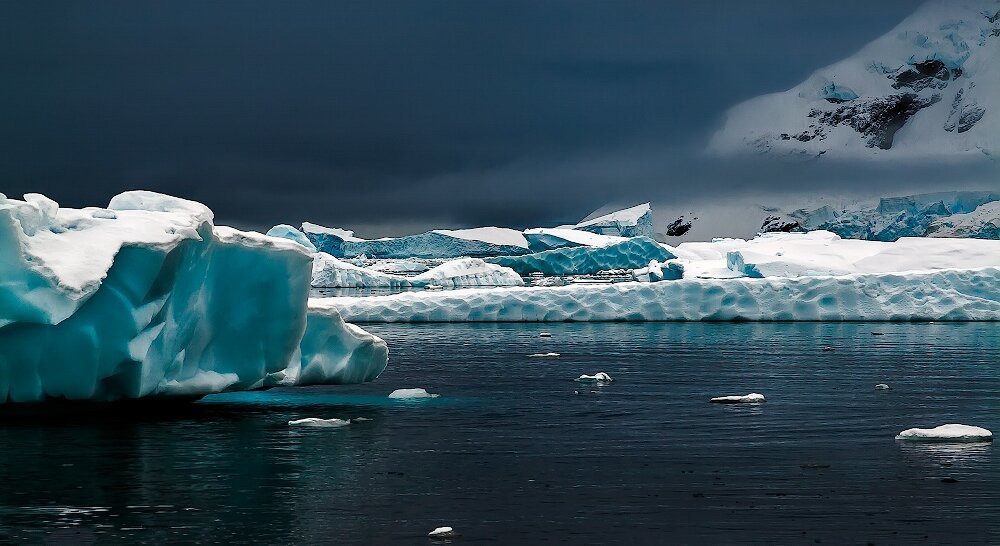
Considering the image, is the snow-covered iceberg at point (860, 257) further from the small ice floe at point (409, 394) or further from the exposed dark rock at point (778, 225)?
the exposed dark rock at point (778, 225)

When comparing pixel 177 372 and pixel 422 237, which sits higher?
pixel 422 237

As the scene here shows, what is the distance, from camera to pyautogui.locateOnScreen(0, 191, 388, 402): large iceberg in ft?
35.4

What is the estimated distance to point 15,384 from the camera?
38.0 feet

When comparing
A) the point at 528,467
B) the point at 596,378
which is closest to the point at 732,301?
the point at 596,378

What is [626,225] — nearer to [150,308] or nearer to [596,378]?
[596,378]

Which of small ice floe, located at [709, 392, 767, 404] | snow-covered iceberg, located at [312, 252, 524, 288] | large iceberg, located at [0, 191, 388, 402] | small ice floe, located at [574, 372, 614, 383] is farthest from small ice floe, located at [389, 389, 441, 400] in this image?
snow-covered iceberg, located at [312, 252, 524, 288]

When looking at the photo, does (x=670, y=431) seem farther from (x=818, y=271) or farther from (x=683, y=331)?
(x=818, y=271)

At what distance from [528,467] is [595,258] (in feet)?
211

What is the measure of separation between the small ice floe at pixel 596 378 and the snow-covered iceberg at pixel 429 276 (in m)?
42.0

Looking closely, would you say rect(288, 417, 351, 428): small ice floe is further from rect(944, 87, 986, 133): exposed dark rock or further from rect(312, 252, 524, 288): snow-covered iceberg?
rect(944, 87, 986, 133): exposed dark rock

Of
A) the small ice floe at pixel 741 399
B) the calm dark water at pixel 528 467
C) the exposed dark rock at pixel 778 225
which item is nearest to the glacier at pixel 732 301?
the calm dark water at pixel 528 467

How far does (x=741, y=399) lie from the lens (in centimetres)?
1402

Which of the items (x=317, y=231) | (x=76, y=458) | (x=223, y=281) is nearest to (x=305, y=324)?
(x=223, y=281)

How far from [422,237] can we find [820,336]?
79.8 m
